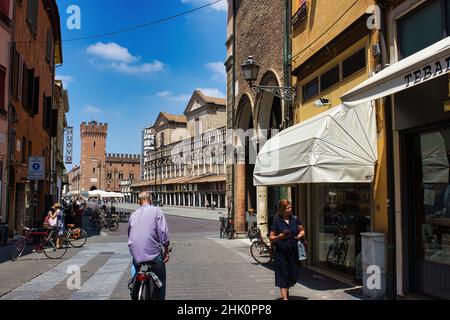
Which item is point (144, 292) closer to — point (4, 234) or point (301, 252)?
point (301, 252)

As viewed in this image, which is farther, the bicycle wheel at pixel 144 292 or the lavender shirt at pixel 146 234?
the lavender shirt at pixel 146 234

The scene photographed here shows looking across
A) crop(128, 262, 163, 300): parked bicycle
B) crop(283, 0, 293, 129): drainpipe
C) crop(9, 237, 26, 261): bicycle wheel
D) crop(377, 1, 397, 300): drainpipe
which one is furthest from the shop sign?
crop(9, 237, 26, 261): bicycle wheel

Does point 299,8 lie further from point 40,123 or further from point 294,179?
point 40,123

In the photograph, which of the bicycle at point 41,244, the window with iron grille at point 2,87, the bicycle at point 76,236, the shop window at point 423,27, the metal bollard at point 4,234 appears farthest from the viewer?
the bicycle at point 76,236

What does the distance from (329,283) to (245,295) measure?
2.04 meters

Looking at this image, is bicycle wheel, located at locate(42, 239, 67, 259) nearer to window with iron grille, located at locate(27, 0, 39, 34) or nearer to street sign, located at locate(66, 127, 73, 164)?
window with iron grille, located at locate(27, 0, 39, 34)

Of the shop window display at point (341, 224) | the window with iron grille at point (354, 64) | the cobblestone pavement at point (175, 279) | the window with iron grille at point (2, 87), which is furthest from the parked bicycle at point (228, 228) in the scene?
the window with iron grille at point (354, 64)

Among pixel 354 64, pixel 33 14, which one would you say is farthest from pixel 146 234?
pixel 33 14

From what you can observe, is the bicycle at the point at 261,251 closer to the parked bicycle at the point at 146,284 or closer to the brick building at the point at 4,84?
the parked bicycle at the point at 146,284

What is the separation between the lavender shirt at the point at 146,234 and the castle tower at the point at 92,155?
120525 millimetres

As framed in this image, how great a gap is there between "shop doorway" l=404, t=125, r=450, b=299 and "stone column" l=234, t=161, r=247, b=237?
12.3 meters

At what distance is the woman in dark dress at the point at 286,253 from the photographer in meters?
7.17

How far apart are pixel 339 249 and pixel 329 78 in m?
3.79

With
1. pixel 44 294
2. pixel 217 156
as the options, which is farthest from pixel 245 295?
pixel 217 156
